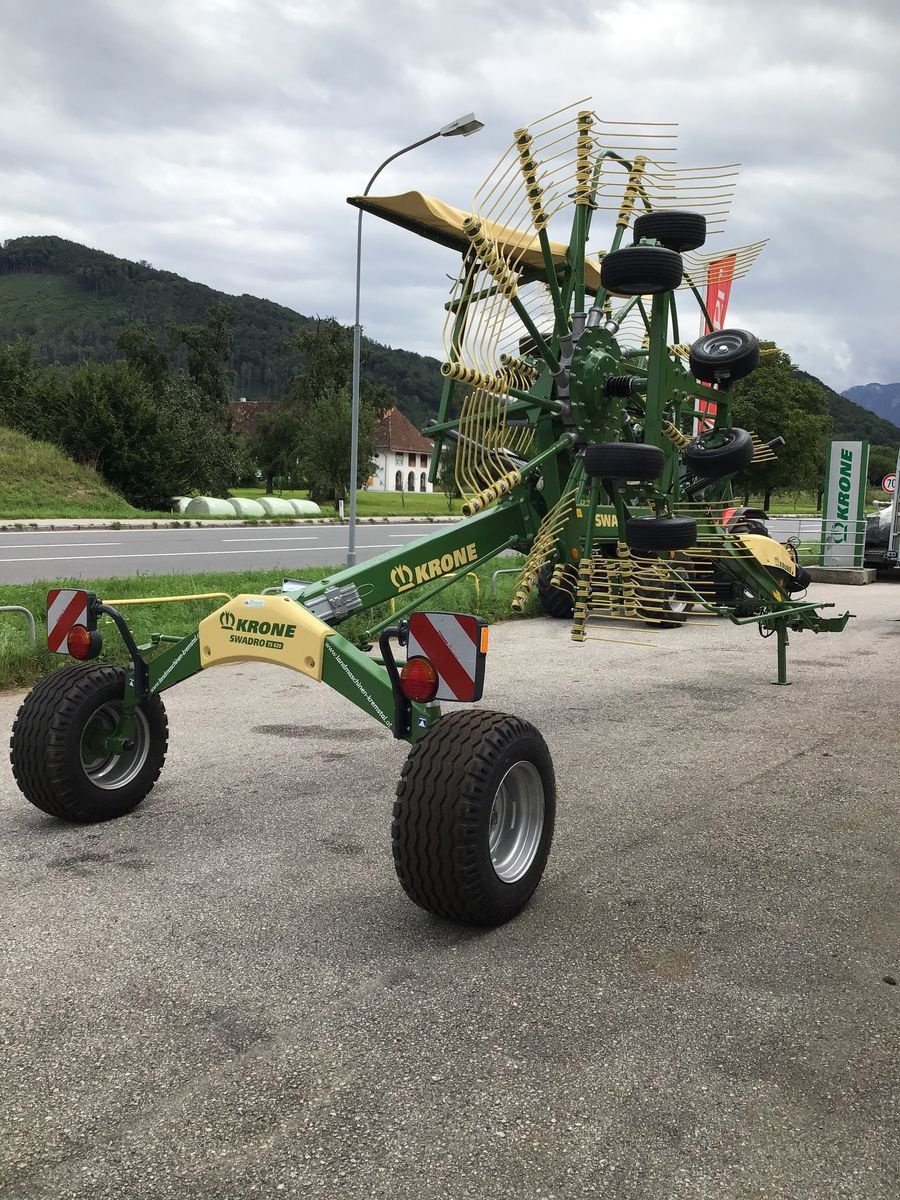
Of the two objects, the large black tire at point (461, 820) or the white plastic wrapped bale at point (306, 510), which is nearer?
the large black tire at point (461, 820)

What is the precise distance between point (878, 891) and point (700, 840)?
848 mm

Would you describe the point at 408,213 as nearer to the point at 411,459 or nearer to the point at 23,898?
the point at 23,898

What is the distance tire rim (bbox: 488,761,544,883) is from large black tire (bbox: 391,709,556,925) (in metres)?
0.01

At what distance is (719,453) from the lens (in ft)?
21.7

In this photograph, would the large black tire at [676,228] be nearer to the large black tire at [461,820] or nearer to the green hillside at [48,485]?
the large black tire at [461,820]

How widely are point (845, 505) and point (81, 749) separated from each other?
18.3 meters

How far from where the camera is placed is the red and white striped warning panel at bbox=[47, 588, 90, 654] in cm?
478

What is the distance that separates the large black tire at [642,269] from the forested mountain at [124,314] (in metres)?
121

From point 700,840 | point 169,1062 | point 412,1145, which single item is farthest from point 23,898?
point 700,840

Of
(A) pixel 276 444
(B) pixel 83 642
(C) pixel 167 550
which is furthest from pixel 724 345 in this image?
(A) pixel 276 444

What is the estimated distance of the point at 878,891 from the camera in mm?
4289

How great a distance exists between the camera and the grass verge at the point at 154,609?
8.07m

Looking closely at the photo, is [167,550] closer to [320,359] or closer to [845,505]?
[845,505]

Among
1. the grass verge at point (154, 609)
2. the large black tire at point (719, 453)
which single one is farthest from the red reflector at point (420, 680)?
the large black tire at point (719, 453)
